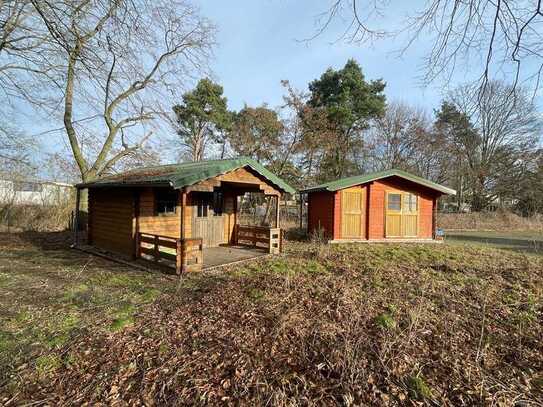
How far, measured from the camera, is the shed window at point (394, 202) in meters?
12.7

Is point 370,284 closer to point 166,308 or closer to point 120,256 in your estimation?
point 166,308

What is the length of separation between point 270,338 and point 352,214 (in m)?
9.32

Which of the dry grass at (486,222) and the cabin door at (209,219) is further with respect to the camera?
the dry grass at (486,222)

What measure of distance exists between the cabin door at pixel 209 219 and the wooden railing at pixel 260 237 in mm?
695

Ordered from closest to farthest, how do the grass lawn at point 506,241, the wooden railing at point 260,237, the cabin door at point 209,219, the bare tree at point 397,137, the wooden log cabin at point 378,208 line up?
the wooden railing at point 260,237 → the cabin door at point 209,219 → the grass lawn at point 506,241 → the wooden log cabin at point 378,208 → the bare tree at point 397,137

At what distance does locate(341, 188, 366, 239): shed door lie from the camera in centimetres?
1216

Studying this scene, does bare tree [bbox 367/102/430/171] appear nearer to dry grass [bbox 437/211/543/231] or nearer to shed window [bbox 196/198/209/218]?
dry grass [bbox 437/211/543/231]

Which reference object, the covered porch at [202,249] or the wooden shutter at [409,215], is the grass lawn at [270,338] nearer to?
the covered porch at [202,249]

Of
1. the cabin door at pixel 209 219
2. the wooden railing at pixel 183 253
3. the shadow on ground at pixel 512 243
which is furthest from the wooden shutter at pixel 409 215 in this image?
the wooden railing at pixel 183 253

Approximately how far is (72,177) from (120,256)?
12.2 metres

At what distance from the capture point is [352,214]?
12.3 metres

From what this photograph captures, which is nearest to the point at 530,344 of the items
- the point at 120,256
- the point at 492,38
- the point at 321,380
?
the point at 321,380

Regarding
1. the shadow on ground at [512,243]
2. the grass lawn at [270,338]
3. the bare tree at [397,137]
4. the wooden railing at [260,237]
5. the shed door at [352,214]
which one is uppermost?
the bare tree at [397,137]

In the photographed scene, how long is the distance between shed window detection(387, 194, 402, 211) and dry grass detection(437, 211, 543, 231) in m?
10.7
